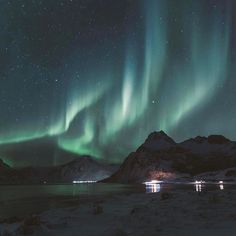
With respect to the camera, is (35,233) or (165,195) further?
(165,195)

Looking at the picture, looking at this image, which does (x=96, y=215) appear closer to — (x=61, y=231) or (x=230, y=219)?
(x=61, y=231)

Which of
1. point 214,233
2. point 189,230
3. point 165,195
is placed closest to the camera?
point 214,233

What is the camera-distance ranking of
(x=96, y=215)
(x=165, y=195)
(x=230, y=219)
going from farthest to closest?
(x=165, y=195) < (x=96, y=215) < (x=230, y=219)

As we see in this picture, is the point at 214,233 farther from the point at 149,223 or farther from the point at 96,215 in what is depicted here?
the point at 96,215

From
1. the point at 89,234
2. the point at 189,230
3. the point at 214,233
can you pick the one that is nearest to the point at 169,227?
the point at 189,230

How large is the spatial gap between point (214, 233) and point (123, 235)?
403 cm

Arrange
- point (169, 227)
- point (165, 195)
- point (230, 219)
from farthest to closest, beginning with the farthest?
point (165, 195)
point (230, 219)
point (169, 227)

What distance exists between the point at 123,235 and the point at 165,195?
26579 millimetres

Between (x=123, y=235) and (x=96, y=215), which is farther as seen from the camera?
(x=96, y=215)

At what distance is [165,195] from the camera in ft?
136

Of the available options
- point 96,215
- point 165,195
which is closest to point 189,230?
point 96,215

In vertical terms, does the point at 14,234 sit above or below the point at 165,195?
below

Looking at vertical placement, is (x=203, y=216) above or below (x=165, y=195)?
below

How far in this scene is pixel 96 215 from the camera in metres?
27.0
